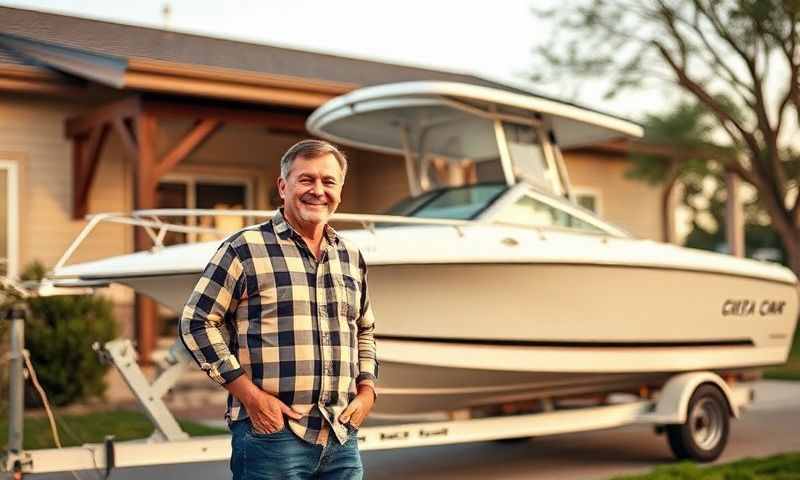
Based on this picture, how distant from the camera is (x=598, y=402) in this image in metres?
7.90

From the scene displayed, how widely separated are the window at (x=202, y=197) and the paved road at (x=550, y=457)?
5367 mm

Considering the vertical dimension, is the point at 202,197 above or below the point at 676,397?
above

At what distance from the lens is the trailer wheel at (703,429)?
755cm

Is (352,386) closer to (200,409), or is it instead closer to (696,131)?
(200,409)

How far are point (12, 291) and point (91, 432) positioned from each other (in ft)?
12.0

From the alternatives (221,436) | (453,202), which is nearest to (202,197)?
(453,202)

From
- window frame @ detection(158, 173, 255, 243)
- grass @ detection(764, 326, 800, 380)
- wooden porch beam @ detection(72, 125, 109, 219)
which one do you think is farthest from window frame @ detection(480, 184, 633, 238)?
grass @ detection(764, 326, 800, 380)

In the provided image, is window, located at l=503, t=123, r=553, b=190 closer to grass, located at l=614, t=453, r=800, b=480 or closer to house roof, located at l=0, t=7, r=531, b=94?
grass, located at l=614, t=453, r=800, b=480

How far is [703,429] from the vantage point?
25.5 ft

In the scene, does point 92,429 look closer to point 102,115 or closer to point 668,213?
point 102,115

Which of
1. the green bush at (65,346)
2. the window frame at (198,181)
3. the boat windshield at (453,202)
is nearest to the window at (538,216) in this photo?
the boat windshield at (453,202)

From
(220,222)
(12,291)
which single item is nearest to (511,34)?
(220,222)

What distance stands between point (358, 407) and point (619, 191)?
48.6 ft

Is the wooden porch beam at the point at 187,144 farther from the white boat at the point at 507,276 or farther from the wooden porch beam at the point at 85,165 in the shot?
the white boat at the point at 507,276
